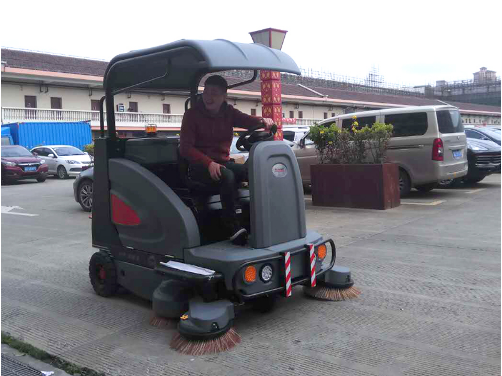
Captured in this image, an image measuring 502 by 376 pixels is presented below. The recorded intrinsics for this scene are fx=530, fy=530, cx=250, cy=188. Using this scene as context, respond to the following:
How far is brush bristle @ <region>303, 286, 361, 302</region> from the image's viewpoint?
16.2ft

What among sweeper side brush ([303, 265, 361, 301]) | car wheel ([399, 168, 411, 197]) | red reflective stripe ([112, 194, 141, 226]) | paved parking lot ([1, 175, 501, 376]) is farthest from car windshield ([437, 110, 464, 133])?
red reflective stripe ([112, 194, 141, 226])

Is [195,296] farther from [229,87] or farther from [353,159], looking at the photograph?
[353,159]

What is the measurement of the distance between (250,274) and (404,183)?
8167 millimetres

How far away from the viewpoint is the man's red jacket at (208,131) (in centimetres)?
454

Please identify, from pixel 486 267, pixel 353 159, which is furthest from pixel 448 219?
pixel 486 267

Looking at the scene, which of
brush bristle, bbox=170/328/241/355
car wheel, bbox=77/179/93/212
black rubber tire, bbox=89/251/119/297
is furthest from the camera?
car wheel, bbox=77/179/93/212

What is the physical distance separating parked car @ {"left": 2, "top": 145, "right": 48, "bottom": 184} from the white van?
13991 millimetres

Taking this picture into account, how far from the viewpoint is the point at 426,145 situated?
1106 centimetres

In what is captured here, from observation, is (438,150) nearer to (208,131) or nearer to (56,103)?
(208,131)

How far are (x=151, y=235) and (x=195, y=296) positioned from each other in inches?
28.7

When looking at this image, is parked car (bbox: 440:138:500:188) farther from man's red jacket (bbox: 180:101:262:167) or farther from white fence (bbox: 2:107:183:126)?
white fence (bbox: 2:107:183:126)

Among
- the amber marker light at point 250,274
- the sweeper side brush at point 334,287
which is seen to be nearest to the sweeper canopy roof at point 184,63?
the amber marker light at point 250,274

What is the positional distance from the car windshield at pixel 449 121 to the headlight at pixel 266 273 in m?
8.07

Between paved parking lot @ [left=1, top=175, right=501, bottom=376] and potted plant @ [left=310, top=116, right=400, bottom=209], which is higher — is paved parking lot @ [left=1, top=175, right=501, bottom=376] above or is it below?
below
